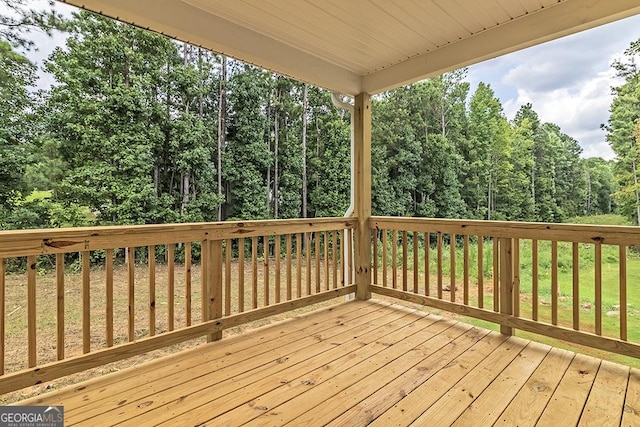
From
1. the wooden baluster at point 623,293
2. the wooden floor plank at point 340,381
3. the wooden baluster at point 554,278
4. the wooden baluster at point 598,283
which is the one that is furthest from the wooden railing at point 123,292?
the wooden baluster at point 623,293

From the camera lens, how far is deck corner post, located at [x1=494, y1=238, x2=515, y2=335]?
2.49 m

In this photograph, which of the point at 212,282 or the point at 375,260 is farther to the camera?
the point at 375,260

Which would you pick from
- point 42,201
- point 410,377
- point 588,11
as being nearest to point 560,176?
point 588,11

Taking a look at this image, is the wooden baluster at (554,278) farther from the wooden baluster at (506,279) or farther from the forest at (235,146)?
the forest at (235,146)

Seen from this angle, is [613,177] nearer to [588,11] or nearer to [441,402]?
[588,11]

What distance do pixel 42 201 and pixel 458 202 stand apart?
928 centimetres

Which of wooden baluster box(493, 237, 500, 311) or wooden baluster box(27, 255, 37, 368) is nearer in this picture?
wooden baluster box(27, 255, 37, 368)

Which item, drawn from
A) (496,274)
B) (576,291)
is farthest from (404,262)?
(576,291)

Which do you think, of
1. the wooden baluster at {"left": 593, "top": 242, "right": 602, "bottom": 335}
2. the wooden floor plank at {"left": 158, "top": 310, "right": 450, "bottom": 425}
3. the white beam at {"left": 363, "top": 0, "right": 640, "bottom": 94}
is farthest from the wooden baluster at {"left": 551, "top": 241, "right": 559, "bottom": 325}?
the white beam at {"left": 363, "top": 0, "right": 640, "bottom": 94}

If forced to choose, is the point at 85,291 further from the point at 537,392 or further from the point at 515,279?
the point at 515,279

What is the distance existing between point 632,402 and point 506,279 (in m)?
1.03

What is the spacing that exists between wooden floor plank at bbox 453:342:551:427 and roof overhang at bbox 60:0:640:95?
7.56 feet

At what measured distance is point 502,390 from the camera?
1693 millimetres

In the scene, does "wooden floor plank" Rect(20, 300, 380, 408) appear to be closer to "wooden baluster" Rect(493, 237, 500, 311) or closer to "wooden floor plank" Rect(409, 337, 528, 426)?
"wooden baluster" Rect(493, 237, 500, 311)
